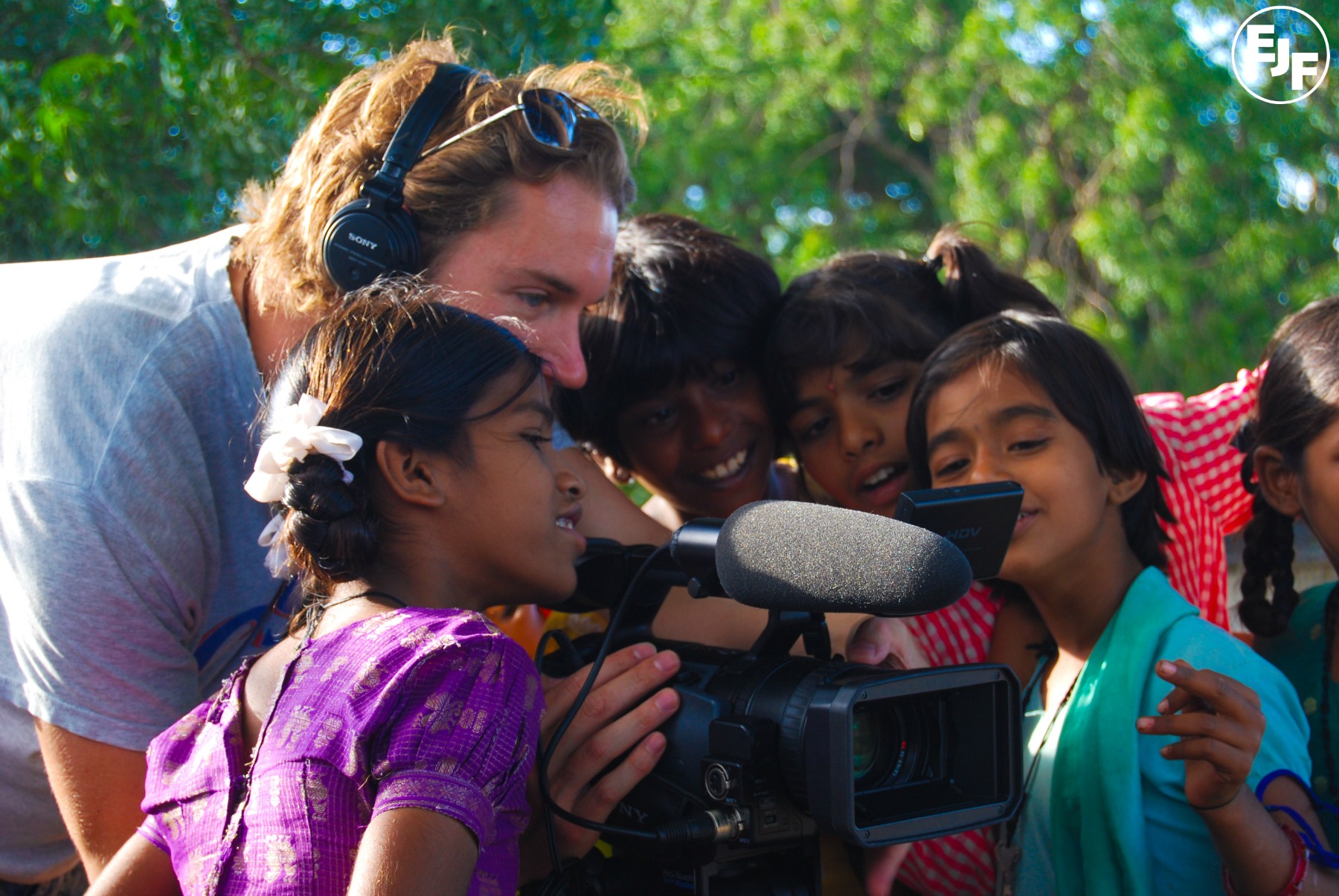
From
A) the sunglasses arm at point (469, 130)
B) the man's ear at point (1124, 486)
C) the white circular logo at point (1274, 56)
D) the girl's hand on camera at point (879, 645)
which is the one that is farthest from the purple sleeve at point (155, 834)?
the white circular logo at point (1274, 56)

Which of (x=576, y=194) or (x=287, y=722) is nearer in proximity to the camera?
(x=287, y=722)

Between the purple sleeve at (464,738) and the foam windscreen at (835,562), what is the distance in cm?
28

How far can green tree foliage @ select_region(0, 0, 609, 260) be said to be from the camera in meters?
3.15

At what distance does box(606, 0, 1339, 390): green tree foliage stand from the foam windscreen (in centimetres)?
423

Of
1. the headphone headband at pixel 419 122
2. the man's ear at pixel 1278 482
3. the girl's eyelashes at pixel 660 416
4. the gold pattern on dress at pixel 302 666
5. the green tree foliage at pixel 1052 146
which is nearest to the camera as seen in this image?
the gold pattern on dress at pixel 302 666

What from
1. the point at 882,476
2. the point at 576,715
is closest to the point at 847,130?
the point at 882,476

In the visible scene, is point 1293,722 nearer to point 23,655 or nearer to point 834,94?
point 23,655

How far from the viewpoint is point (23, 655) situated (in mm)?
1732

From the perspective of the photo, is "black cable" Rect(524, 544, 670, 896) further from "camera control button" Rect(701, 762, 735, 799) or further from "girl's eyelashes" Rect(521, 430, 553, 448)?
"girl's eyelashes" Rect(521, 430, 553, 448)

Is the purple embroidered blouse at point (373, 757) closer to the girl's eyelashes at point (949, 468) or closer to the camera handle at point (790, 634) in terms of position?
the camera handle at point (790, 634)

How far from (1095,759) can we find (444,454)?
1011 mm

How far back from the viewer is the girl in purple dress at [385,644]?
1.29m

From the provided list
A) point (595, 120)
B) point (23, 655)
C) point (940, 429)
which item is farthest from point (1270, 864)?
point (23, 655)

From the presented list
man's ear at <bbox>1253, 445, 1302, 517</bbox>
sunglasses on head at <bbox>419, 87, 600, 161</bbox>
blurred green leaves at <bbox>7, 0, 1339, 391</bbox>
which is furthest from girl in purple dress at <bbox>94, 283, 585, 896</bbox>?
blurred green leaves at <bbox>7, 0, 1339, 391</bbox>
